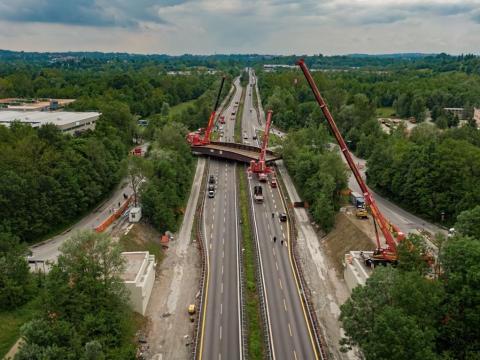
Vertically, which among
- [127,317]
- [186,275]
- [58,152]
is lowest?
[186,275]

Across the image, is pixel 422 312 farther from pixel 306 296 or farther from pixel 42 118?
pixel 42 118

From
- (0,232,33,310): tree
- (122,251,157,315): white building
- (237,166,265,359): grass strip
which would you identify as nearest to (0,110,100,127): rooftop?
(237,166,265,359): grass strip

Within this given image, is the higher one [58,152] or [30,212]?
[58,152]

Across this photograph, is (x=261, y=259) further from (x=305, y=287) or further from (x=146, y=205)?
(x=146, y=205)

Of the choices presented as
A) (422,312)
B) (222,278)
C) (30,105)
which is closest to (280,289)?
(222,278)

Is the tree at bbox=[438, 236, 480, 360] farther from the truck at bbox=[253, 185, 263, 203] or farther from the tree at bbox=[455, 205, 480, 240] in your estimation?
the truck at bbox=[253, 185, 263, 203]

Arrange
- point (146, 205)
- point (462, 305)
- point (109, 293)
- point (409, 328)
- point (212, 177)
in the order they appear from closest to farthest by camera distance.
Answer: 1. point (409, 328)
2. point (462, 305)
3. point (109, 293)
4. point (146, 205)
5. point (212, 177)

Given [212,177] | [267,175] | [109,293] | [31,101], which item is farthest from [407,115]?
[109,293]

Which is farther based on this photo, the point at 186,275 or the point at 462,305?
the point at 186,275
